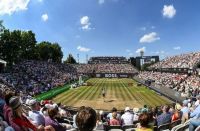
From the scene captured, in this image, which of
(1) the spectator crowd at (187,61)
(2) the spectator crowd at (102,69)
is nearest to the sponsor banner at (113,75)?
(2) the spectator crowd at (102,69)

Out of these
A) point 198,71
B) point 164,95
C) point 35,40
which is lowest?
point 164,95

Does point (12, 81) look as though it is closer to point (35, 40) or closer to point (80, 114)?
point (80, 114)

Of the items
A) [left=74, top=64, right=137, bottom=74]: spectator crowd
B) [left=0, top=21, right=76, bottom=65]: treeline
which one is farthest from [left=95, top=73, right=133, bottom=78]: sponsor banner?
[left=0, top=21, right=76, bottom=65]: treeline

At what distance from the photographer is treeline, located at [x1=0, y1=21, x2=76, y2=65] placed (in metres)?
79.4

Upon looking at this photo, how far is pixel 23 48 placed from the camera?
100 m

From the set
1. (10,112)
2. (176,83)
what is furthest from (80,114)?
(176,83)

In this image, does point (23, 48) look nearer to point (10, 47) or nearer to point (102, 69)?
point (10, 47)

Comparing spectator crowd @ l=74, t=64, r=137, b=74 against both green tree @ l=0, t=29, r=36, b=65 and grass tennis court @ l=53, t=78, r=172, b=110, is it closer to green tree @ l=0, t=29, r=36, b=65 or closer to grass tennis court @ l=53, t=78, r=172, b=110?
green tree @ l=0, t=29, r=36, b=65

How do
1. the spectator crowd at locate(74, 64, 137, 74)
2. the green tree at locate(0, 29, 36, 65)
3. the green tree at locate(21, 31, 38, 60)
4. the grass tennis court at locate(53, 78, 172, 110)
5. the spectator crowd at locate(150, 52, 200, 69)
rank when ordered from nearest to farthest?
the grass tennis court at locate(53, 78, 172, 110), the spectator crowd at locate(150, 52, 200, 69), the green tree at locate(0, 29, 36, 65), the green tree at locate(21, 31, 38, 60), the spectator crowd at locate(74, 64, 137, 74)

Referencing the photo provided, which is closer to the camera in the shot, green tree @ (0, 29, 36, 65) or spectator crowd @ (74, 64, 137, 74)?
green tree @ (0, 29, 36, 65)

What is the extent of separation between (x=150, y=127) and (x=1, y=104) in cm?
452

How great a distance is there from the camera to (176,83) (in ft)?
196

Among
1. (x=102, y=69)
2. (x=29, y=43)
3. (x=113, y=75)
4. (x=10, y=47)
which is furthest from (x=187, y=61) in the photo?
(x=102, y=69)

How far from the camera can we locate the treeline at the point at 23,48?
7944cm
